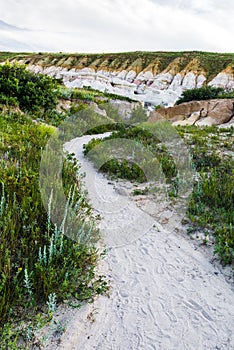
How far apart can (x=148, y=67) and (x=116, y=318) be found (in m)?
61.2

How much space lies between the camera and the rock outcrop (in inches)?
614

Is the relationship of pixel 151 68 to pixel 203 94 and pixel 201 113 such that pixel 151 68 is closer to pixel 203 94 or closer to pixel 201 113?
pixel 203 94

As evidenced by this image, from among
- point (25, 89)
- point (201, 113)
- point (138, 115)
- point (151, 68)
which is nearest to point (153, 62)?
point (151, 68)

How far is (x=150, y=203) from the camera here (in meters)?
6.07

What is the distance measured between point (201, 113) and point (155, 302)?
15.0m

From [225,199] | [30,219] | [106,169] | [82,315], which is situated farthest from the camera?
[106,169]

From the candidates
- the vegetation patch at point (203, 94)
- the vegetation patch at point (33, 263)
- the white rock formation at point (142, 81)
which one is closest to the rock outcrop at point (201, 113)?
the vegetation patch at point (203, 94)

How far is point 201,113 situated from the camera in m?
16.7

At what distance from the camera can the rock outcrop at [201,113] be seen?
15602 millimetres

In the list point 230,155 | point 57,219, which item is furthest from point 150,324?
point 230,155

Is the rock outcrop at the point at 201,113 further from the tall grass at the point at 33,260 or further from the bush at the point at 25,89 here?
the tall grass at the point at 33,260

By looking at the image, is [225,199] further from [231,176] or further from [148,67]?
[148,67]

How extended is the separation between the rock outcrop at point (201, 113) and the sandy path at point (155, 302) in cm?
1161

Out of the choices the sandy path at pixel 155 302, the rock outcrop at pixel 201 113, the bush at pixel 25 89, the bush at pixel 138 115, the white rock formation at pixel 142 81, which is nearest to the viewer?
the sandy path at pixel 155 302
